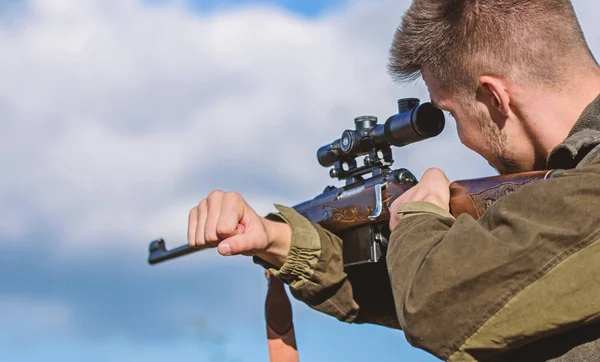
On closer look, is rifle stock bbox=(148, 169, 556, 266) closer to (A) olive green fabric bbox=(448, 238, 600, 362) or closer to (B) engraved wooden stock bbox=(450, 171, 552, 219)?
(B) engraved wooden stock bbox=(450, 171, 552, 219)

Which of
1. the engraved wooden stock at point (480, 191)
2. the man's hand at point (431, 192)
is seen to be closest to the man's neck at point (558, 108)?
the engraved wooden stock at point (480, 191)

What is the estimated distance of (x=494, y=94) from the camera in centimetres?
364

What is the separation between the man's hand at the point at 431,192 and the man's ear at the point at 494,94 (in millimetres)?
Result: 363

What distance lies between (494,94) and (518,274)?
103cm

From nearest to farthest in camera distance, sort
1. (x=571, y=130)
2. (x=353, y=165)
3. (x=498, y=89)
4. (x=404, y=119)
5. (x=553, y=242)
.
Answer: (x=553, y=242) → (x=571, y=130) → (x=498, y=89) → (x=404, y=119) → (x=353, y=165)

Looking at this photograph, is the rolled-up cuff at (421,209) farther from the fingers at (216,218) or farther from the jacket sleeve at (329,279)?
the jacket sleeve at (329,279)

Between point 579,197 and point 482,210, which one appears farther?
point 482,210

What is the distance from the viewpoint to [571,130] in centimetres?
337

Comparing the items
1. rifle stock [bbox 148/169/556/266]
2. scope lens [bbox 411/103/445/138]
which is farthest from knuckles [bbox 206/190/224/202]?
scope lens [bbox 411/103/445/138]

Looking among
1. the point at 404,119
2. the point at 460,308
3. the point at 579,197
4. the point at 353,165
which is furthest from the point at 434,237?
the point at 353,165

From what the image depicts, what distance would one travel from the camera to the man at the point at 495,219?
283 centimetres

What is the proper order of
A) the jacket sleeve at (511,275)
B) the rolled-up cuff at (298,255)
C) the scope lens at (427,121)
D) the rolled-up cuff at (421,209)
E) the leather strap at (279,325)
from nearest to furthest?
the jacket sleeve at (511,275) < the rolled-up cuff at (421,209) < the scope lens at (427,121) < the rolled-up cuff at (298,255) < the leather strap at (279,325)

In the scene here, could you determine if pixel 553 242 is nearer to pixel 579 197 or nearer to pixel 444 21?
pixel 579 197

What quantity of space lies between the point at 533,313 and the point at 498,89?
1.09 metres
